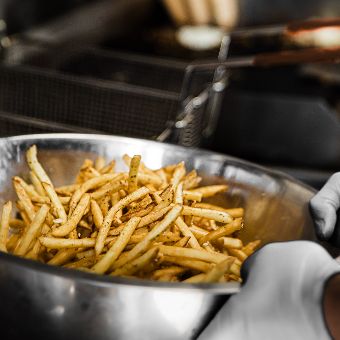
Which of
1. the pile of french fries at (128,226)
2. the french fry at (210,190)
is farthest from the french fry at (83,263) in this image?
the french fry at (210,190)

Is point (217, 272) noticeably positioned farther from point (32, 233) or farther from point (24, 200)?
point (24, 200)

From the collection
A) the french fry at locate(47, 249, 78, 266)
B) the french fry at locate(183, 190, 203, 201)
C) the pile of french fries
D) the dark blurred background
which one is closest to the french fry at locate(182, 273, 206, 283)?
the pile of french fries

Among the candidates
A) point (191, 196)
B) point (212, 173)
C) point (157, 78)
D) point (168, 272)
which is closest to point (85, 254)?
point (168, 272)

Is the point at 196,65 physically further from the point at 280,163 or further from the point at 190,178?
the point at 280,163

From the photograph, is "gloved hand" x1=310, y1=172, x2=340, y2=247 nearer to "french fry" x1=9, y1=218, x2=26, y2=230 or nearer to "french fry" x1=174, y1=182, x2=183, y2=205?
"french fry" x1=174, y1=182, x2=183, y2=205

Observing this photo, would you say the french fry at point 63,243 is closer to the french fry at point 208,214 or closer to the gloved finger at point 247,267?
the french fry at point 208,214
